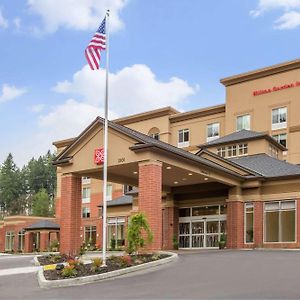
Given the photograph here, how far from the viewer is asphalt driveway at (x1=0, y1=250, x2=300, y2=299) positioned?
1362cm

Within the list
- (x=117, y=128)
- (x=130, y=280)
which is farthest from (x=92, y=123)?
(x=130, y=280)

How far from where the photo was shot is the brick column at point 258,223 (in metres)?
34.7

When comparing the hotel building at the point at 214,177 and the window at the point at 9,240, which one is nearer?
the hotel building at the point at 214,177

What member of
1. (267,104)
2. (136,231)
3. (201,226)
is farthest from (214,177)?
(267,104)

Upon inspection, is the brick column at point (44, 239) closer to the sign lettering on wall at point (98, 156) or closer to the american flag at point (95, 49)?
the sign lettering on wall at point (98, 156)

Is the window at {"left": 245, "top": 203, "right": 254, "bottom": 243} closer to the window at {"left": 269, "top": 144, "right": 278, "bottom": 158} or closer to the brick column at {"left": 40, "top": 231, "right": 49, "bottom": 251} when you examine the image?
the window at {"left": 269, "top": 144, "right": 278, "bottom": 158}

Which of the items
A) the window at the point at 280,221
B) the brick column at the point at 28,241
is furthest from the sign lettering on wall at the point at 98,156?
the brick column at the point at 28,241

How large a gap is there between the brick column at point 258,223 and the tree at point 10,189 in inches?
3988

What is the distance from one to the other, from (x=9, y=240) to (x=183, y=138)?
95.2 ft

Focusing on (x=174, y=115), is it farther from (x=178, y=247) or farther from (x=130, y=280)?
(x=130, y=280)

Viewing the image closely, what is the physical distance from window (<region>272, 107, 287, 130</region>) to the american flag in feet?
116

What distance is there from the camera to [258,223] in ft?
114

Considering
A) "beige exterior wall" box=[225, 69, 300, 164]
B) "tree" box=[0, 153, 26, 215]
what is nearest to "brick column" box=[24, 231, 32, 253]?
"beige exterior wall" box=[225, 69, 300, 164]

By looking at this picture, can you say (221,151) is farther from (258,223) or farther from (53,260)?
(53,260)
